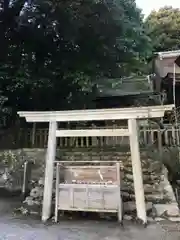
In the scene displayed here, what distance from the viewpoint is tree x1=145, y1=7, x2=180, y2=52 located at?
2023 cm

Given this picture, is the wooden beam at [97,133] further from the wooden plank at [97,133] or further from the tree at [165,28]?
the tree at [165,28]

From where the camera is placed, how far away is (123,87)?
14.8m

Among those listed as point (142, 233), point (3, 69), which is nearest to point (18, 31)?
point (3, 69)

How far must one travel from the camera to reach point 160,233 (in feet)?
16.2

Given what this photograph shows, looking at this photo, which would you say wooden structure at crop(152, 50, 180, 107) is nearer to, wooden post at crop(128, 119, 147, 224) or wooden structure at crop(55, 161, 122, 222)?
wooden post at crop(128, 119, 147, 224)

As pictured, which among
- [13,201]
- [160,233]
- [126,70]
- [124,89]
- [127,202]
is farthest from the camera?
[124,89]

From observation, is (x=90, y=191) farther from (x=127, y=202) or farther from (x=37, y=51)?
(x=37, y=51)

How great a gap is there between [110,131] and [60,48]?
18.4 feet

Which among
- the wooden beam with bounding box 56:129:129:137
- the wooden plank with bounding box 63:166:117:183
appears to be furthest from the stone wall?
the wooden beam with bounding box 56:129:129:137

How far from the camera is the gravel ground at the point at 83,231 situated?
15.8 feet

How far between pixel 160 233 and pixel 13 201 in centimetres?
405

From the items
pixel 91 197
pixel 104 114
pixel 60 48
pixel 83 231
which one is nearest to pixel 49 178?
pixel 91 197

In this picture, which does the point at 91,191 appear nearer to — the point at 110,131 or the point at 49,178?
the point at 49,178

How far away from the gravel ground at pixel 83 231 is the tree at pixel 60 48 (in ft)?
15.9
